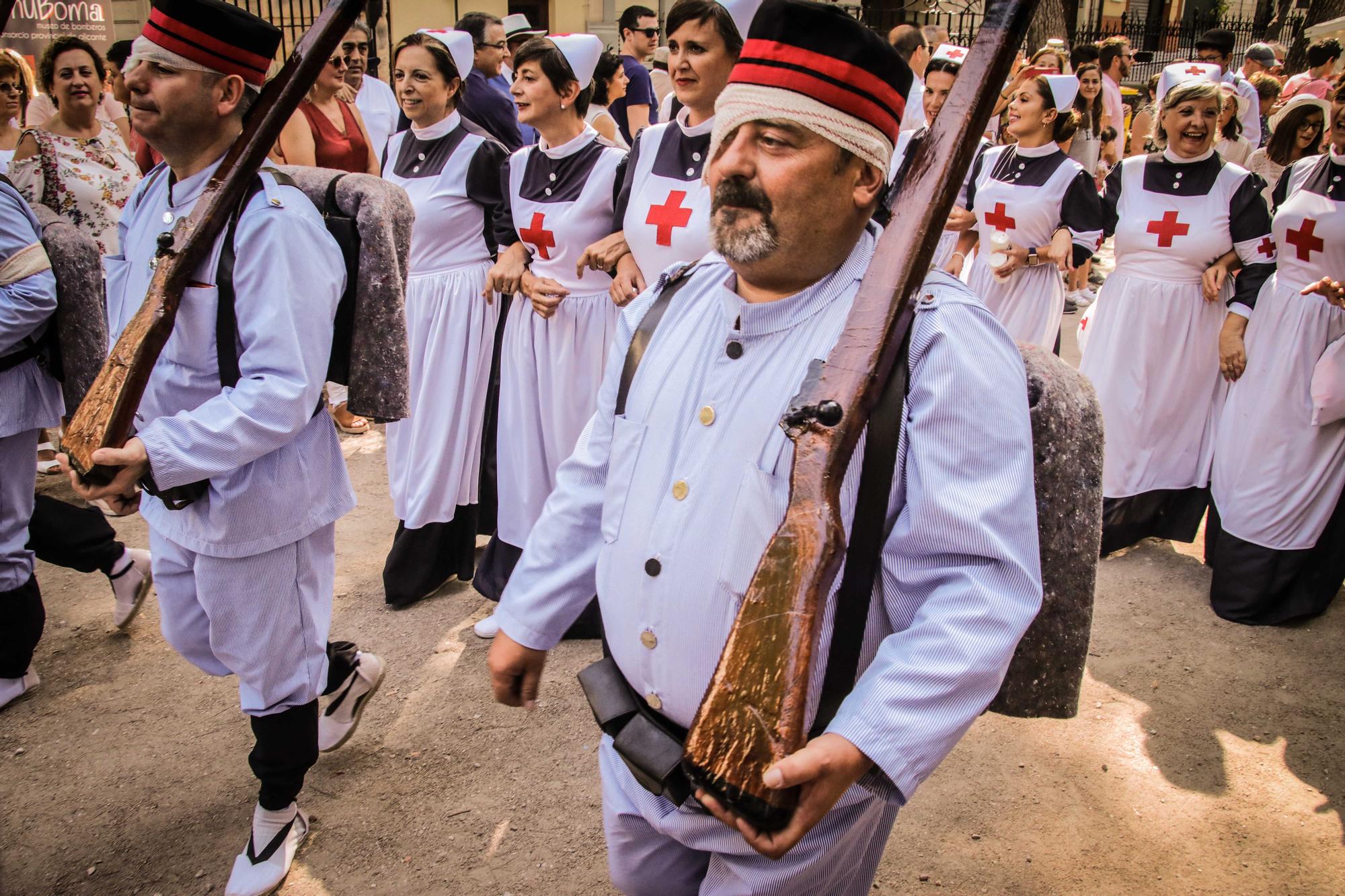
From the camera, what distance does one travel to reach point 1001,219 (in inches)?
212

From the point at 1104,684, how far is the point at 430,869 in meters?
2.66

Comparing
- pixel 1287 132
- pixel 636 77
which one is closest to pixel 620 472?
pixel 1287 132

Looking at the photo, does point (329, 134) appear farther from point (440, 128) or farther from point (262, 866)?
point (262, 866)

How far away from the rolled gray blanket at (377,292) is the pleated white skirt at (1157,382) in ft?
12.2

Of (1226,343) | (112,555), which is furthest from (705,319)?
(1226,343)

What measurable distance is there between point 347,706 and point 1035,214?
4.20 meters

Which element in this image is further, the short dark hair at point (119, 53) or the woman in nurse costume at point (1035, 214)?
the short dark hair at point (119, 53)

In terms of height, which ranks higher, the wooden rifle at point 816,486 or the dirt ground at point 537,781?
the wooden rifle at point 816,486

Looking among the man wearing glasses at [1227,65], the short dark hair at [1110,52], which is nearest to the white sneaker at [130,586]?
the short dark hair at [1110,52]

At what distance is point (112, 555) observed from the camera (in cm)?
399

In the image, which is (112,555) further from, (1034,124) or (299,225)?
(1034,124)

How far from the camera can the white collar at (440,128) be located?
14.3ft

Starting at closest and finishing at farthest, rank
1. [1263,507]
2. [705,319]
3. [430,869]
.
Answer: [705,319], [430,869], [1263,507]

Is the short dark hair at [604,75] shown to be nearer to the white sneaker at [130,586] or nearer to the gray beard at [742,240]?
the white sneaker at [130,586]
